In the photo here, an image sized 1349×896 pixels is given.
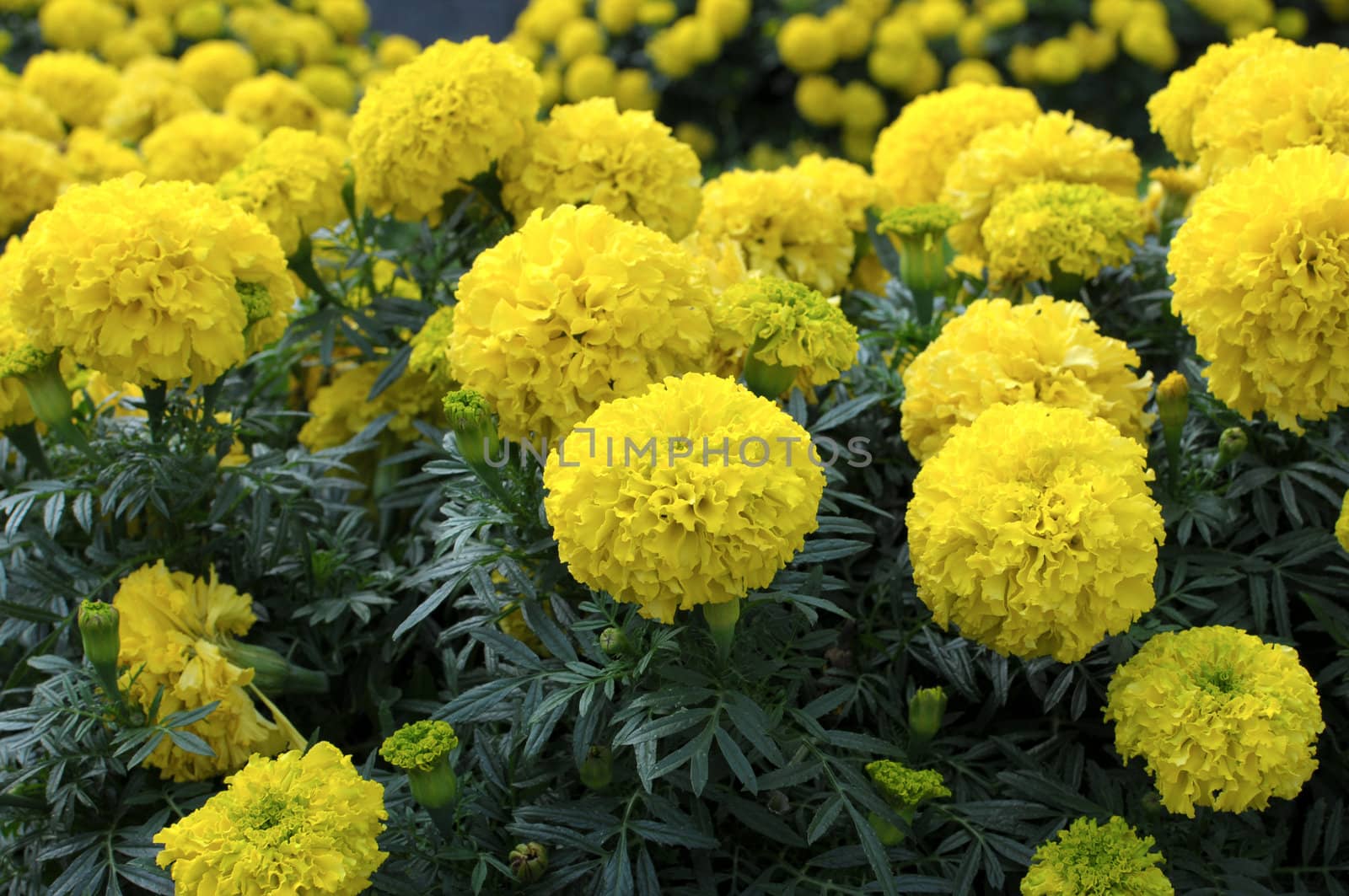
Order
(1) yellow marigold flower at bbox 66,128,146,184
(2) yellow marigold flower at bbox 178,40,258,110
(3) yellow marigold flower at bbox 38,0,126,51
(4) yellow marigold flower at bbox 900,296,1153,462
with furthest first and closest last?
(3) yellow marigold flower at bbox 38,0,126,51 → (2) yellow marigold flower at bbox 178,40,258,110 → (1) yellow marigold flower at bbox 66,128,146,184 → (4) yellow marigold flower at bbox 900,296,1153,462

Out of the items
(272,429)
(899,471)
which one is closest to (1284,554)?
(899,471)

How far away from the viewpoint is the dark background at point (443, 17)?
9.18 meters

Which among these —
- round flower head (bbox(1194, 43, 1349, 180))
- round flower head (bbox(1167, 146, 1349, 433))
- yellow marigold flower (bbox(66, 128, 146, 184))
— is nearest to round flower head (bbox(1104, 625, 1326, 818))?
round flower head (bbox(1167, 146, 1349, 433))

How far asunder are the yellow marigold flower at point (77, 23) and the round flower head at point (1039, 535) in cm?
515

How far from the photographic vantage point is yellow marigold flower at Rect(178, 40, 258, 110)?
4.78 m

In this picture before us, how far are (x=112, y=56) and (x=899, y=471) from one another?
4703mm

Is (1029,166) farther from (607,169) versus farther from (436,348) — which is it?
(436,348)

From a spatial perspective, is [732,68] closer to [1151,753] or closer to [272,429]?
[272,429]

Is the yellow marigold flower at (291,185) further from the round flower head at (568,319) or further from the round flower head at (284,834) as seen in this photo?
the round flower head at (284,834)

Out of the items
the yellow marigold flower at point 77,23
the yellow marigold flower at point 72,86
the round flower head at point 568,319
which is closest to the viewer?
the round flower head at point 568,319

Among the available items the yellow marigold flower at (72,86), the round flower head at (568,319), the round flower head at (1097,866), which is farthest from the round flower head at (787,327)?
the yellow marigold flower at (72,86)

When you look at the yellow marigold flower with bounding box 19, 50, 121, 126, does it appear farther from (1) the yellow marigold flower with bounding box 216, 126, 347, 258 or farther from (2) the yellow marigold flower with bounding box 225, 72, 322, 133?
(1) the yellow marigold flower with bounding box 216, 126, 347, 258

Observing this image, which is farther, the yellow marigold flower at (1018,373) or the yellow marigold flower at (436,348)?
the yellow marigold flower at (436,348)

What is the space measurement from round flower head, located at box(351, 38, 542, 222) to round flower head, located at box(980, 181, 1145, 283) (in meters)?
0.99
